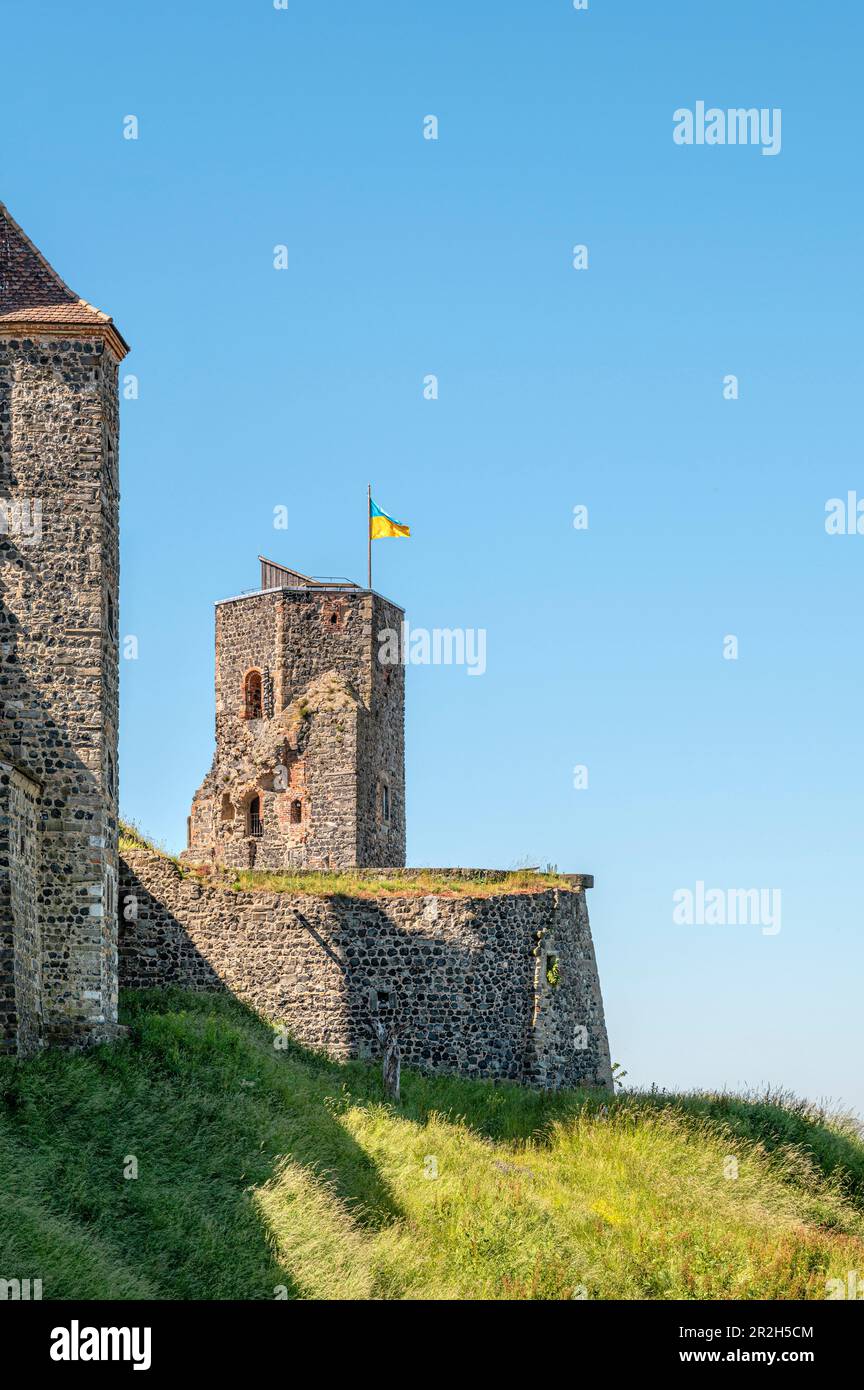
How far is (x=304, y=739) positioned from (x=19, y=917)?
59.7ft

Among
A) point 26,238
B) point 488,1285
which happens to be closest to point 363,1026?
point 488,1285

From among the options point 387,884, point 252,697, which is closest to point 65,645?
point 387,884

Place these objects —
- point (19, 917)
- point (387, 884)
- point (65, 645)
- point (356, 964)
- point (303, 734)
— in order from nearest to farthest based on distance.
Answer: point (19, 917), point (65, 645), point (356, 964), point (387, 884), point (303, 734)

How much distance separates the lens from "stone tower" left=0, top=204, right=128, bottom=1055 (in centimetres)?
2588

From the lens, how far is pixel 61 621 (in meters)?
26.5

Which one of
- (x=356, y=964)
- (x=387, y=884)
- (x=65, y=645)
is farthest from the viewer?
(x=387, y=884)

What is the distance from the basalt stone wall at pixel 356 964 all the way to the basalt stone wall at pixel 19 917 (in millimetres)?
6613

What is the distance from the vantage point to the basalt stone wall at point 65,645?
2589 centimetres

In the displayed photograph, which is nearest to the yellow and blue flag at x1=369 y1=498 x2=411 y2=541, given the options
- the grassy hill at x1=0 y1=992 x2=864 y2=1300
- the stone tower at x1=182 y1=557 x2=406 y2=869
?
the stone tower at x1=182 y1=557 x2=406 y2=869

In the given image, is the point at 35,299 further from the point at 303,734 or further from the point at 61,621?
the point at 303,734

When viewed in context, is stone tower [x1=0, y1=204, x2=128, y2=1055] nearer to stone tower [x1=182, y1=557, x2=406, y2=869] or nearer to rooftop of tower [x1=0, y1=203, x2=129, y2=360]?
rooftop of tower [x1=0, y1=203, x2=129, y2=360]

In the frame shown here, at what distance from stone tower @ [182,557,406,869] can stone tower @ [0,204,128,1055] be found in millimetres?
14606

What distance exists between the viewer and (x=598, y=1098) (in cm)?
3127

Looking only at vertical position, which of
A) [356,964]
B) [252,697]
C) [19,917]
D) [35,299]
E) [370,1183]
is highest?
[35,299]
